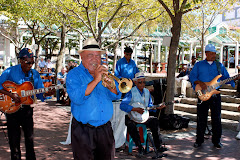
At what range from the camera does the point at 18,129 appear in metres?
4.64

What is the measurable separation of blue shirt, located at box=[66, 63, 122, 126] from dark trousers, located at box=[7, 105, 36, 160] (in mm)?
1733

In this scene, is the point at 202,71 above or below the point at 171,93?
above

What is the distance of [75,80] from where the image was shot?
3162mm

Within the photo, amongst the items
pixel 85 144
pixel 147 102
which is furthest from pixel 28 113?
pixel 147 102

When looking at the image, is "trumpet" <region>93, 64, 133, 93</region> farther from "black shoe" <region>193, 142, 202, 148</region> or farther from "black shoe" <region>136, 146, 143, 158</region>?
"black shoe" <region>193, 142, 202, 148</region>

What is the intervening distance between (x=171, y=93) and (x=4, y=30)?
20.6 meters

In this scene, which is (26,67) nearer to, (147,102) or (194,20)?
(147,102)

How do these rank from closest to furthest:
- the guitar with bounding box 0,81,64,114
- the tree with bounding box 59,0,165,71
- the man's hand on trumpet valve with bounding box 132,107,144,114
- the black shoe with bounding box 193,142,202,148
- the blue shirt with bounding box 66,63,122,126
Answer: the blue shirt with bounding box 66,63,122,126 → the guitar with bounding box 0,81,64,114 → the man's hand on trumpet valve with bounding box 132,107,144,114 → the black shoe with bounding box 193,142,202,148 → the tree with bounding box 59,0,165,71

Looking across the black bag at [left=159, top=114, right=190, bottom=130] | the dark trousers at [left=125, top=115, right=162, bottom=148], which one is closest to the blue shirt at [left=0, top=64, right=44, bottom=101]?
the dark trousers at [left=125, top=115, right=162, bottom=148]

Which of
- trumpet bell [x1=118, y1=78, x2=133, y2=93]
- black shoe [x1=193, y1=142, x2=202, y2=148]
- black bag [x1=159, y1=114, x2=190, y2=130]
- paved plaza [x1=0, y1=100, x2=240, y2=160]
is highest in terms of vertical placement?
trumpet bell [x1=118, y1=78, x2=133, y2=93]

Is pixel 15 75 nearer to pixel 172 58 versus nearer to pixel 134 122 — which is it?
pixel 134 122

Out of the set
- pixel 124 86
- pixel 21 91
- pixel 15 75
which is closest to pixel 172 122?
pixel 21 91

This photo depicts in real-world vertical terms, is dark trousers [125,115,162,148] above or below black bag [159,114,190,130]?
above

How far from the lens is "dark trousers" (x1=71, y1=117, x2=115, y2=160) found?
3174 millimetres
